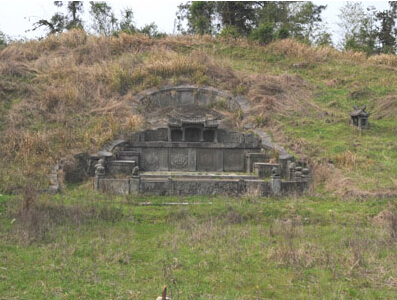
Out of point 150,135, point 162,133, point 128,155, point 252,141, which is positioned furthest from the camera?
point 162,133

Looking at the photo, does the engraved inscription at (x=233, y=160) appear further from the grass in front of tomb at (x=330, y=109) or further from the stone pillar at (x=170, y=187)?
the stone pillar at (x=170, y=187)

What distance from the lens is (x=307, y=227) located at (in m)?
→ 9.53

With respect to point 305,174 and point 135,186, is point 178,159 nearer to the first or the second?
point 135,186

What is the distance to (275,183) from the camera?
13039 mm

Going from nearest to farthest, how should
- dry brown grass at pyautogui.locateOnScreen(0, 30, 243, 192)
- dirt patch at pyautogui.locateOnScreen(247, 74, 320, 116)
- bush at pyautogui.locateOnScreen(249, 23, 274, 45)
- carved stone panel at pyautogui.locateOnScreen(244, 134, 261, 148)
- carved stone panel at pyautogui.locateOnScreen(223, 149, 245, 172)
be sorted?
dry brown grass at pyautogui.locateOnScreen(0, 30, 243, 192)
carved stone panel at pyautogui.locateOnScreen(223, 149, 245, 172)
carved stone panel at pyautogui.locateOnScreen(244, 134, 261, 148)
dirt patch at pyautogui.locateOnScreen(247, 74, 320, 116)
bush at pyautogui.locateOnScreen(249, 23, 274, 45)

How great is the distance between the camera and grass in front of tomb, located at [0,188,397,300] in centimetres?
597

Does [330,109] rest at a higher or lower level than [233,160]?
higher

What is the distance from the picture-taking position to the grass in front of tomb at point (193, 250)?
5.97 m

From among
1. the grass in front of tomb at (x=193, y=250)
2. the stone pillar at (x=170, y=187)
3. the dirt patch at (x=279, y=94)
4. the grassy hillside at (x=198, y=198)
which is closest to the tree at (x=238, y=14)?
the grassy hillside at (x=198, y=198)

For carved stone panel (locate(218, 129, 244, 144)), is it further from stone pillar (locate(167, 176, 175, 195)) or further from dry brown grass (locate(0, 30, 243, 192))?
stone pillar (locate(167, 176, 175, 195))

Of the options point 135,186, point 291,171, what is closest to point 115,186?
point 135,186

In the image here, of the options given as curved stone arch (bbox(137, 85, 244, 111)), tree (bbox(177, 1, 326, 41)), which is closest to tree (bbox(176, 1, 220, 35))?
tree (bbox(177, 1, 326, 41))

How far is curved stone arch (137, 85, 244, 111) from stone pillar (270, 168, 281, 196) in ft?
25.4

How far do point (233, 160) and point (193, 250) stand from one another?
29.6 feet
